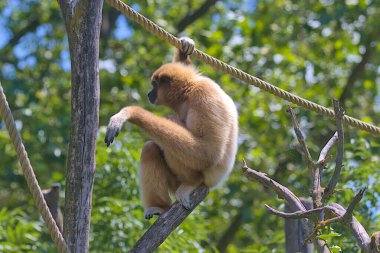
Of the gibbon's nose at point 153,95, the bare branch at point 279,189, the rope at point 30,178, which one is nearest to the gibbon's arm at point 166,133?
the gibbon's nose at point 153,95

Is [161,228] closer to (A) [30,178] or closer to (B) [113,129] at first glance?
(B) [113,129]

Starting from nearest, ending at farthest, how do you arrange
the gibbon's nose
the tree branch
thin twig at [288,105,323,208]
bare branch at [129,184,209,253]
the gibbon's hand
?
thin twig at [288,105,323,208] < bare branch at [129,184,209,253] < the gibbon's hand < the gibbon's nose < the tree branch

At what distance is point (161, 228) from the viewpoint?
4.44 m

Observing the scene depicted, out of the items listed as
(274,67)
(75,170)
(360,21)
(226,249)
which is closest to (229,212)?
(226,249)

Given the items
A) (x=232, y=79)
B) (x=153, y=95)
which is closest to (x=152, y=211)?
(x=153, y=95)

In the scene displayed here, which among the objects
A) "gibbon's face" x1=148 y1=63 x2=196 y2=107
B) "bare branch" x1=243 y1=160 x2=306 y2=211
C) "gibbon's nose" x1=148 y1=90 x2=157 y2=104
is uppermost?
"bare branch" x1=243 y1=160 x2=306 y2=211

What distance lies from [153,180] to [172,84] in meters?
1.04

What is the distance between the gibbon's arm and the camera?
525 centimetres

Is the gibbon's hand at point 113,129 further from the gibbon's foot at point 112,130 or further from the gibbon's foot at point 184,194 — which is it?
the gibbon's foot at point 184,194

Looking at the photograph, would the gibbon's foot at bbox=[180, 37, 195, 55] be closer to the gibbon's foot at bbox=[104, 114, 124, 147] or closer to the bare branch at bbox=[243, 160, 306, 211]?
the gibbon's foot at bbox=[104, 114, 124, 147]

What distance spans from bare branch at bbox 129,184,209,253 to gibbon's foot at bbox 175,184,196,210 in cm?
3

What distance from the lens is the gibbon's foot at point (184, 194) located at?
4871mm

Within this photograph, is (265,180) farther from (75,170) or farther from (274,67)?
(274,67)

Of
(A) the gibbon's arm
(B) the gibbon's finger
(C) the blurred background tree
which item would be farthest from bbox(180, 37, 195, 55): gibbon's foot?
(C) the blurred background tree
